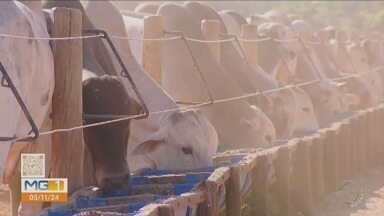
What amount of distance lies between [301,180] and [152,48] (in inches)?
71.7

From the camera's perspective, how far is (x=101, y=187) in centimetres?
606

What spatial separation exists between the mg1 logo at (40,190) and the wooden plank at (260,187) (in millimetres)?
2167

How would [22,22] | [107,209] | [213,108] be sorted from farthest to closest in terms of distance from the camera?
1. [213,108]
2. [22,22]
3. [107,209]

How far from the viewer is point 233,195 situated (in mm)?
6539

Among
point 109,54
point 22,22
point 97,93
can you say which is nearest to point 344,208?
point 109,54

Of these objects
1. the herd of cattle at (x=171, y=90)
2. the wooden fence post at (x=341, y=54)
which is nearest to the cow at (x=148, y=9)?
the herd of cattle at (x=171, y=90)

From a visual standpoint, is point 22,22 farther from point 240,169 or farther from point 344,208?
point 344,208

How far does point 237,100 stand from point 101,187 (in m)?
4.23

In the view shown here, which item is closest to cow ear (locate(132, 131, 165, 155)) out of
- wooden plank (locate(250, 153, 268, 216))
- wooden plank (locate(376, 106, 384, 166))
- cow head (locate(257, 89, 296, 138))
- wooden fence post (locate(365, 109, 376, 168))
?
wooden plank (locate(250, 153, 268, 216))

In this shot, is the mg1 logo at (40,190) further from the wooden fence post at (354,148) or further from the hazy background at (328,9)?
the hazy background at (328,9)

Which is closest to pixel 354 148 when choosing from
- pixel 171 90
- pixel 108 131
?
pixel 171 90

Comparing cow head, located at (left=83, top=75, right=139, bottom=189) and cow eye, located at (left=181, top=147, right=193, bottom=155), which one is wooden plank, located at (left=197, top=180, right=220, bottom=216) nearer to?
cow head, located at (left=83, top=75, right=139, bottom=189)

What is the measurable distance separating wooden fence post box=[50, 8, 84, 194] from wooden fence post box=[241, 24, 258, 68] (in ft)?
21.0

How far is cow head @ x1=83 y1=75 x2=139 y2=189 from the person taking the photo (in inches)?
241
